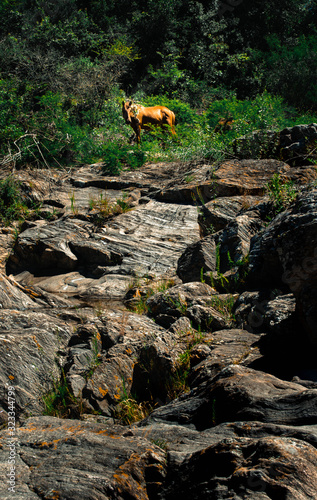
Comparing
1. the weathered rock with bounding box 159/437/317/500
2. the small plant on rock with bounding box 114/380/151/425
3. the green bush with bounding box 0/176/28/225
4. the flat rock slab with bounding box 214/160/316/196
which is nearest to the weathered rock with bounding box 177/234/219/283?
the flat rock slab with bounding box 214/160/316/196

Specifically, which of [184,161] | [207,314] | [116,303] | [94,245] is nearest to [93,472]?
[207,314]

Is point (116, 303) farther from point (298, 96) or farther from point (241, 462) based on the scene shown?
point (298, 96)

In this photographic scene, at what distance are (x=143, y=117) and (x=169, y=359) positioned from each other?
36.4 feet

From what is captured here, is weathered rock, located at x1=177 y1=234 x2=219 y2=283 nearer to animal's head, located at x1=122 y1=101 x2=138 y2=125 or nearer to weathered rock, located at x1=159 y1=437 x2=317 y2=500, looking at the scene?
weathered rock, located at x1=159 y1=437 x2=317 y2=500

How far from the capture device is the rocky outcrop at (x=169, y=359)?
7.32 feet

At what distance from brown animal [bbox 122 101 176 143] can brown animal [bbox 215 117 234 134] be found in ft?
4.62

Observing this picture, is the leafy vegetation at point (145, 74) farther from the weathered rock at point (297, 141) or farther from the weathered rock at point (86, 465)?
the weathered rock at point (86, 465)

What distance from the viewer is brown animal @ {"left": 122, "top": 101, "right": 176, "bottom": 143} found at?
1285 centimetres

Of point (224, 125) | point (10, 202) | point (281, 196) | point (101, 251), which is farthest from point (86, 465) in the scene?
point (224, 125)

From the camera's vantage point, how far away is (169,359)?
150 inches

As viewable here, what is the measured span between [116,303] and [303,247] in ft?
12.5

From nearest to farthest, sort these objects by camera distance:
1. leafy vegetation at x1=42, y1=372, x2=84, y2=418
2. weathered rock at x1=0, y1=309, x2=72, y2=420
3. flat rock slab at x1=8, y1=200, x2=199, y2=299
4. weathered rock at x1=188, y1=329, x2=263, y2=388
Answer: weathered rock at x1=188, y1=329, x2=263, y2=388
leafy vegetation at x1=42, y1=372, x2=84, y2=418
weathered rock at x1=0, y1=309, x2=72, y2=420
flat rock slab at x1=8, y1=200, x2=199, y2=299

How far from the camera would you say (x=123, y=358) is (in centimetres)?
405

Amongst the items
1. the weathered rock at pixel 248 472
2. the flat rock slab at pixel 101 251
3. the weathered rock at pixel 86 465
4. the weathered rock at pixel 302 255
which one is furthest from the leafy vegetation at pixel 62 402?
the flat rock slab at pixel 101 251
